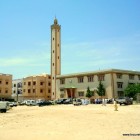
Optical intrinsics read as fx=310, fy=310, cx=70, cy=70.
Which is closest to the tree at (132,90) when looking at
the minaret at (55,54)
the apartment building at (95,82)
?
the apartment building at (95,82)

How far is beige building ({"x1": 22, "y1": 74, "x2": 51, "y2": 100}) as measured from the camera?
104 meters

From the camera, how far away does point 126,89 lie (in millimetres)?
75000

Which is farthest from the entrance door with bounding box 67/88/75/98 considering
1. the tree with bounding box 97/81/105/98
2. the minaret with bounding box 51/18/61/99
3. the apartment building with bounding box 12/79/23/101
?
the apartment building with bounding box 12/79/23/101

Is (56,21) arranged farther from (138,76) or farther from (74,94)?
(138,76)

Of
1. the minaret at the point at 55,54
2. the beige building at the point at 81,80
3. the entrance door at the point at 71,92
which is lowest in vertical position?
the entrance door at the point at 71,92

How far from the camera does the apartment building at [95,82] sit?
75812mm

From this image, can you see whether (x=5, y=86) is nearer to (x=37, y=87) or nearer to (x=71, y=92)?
(x=37, y=87)

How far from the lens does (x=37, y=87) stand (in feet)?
342

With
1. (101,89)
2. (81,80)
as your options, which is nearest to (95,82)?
(101,89)

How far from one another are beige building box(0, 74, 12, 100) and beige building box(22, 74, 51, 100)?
43.6ft

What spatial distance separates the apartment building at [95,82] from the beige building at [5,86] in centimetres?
1442

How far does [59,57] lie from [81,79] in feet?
45.0

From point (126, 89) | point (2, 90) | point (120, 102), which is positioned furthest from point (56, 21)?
point (120, 102)

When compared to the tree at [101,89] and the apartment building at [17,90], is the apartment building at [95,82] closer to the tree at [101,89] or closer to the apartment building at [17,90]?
the tree at [101,89]
